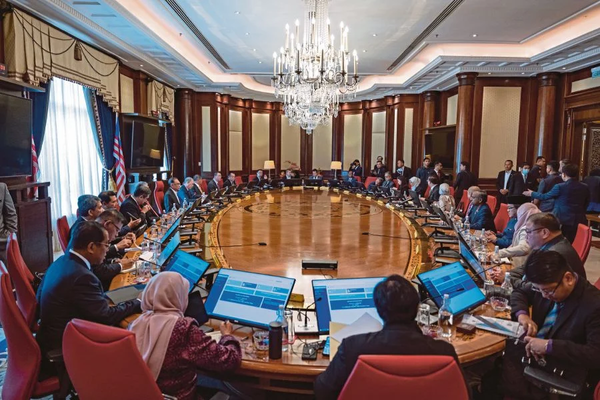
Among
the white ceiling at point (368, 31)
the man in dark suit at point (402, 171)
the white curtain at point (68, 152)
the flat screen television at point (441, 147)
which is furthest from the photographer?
the man in dark suit at point (402, 171)

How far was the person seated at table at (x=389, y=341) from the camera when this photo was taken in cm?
138

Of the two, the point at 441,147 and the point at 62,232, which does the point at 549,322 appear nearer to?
the point at 62,232

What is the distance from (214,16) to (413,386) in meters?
6.61

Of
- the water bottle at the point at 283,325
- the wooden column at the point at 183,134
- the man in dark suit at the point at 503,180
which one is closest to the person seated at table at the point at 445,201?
the man in dark suit at the point at 503,180

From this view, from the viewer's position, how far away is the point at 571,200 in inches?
216

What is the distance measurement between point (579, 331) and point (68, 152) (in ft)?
23.2

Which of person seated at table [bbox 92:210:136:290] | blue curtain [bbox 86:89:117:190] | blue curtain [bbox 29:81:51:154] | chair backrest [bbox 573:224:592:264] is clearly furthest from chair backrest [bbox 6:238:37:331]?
blue curtain [bbox 86:89:117:190]

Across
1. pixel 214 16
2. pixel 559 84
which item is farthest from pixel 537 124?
pixel 214 16

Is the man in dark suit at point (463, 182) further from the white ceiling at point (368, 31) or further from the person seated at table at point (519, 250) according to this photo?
the person seated at table at point (519, 250)

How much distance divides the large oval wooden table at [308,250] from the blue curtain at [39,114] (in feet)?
8.27

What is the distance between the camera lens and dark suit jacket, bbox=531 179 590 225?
5434 millimetres

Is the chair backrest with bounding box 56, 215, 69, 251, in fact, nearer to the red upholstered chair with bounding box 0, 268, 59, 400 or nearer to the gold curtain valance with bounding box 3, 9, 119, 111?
the red upholstered chair with bounding box 0, 268, 59, 400

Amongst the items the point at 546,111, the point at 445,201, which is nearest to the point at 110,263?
the point at 445,201

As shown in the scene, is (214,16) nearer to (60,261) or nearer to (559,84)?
(60,261)
